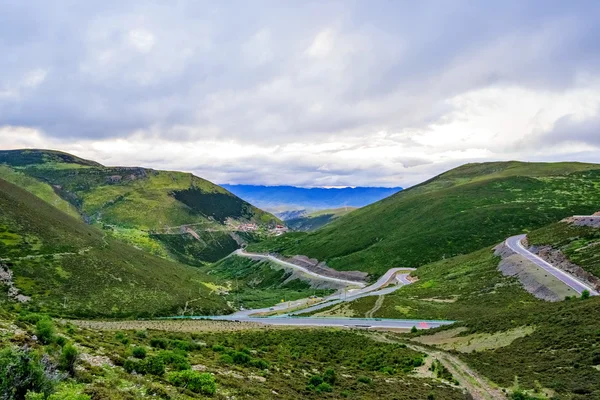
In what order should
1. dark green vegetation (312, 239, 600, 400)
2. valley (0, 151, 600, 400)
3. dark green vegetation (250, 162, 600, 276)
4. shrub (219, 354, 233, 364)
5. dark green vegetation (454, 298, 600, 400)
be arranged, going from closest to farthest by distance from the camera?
1. valley (0, 151, 600, 400)
2. shrub (219, 354, 233, 364)
3. dark green vegetation (454, 298, 600, 400)
4. dark green vegetation (312, 239, 600, 400)
5. dark green vegetation (250, 162, 600, 276)

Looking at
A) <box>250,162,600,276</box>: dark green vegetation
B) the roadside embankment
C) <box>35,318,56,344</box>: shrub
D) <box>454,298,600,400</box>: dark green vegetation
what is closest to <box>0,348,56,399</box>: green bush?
<box>35,318,56,344</box>: shrub

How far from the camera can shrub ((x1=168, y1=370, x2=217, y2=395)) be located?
1672 centimetres

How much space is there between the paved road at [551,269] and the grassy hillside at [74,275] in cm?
7057

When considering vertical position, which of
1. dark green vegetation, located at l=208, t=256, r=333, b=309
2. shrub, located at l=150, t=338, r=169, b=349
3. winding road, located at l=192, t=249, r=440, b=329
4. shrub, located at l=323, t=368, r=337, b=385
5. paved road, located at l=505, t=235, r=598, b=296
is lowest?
dark green vegetation, located at l=208, t=256, r=333, b=309

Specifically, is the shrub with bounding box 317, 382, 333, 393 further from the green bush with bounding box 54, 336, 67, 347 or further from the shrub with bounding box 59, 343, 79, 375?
the green bush with bounding box 54, 336, 67, 347

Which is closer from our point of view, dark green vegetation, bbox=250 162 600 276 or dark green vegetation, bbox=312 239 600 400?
dark green vegetation, bbox=312 239 600 400

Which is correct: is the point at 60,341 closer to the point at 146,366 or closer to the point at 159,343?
the point at 146,366

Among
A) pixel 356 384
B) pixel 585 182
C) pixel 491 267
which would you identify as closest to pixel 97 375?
pixel 356 384

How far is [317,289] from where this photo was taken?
471 ft

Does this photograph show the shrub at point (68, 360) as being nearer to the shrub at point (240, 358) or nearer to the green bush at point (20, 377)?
the green bush at point (20, 377)

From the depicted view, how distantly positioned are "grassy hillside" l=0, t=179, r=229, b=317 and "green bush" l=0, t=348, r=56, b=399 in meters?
46.9

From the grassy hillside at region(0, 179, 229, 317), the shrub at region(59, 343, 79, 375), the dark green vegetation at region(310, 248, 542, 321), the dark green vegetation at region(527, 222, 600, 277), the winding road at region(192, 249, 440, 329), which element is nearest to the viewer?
the shrub at region(59, 343, 79, 375)

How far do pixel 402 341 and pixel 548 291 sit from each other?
3246cm

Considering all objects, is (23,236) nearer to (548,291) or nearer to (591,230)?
(548,291)
